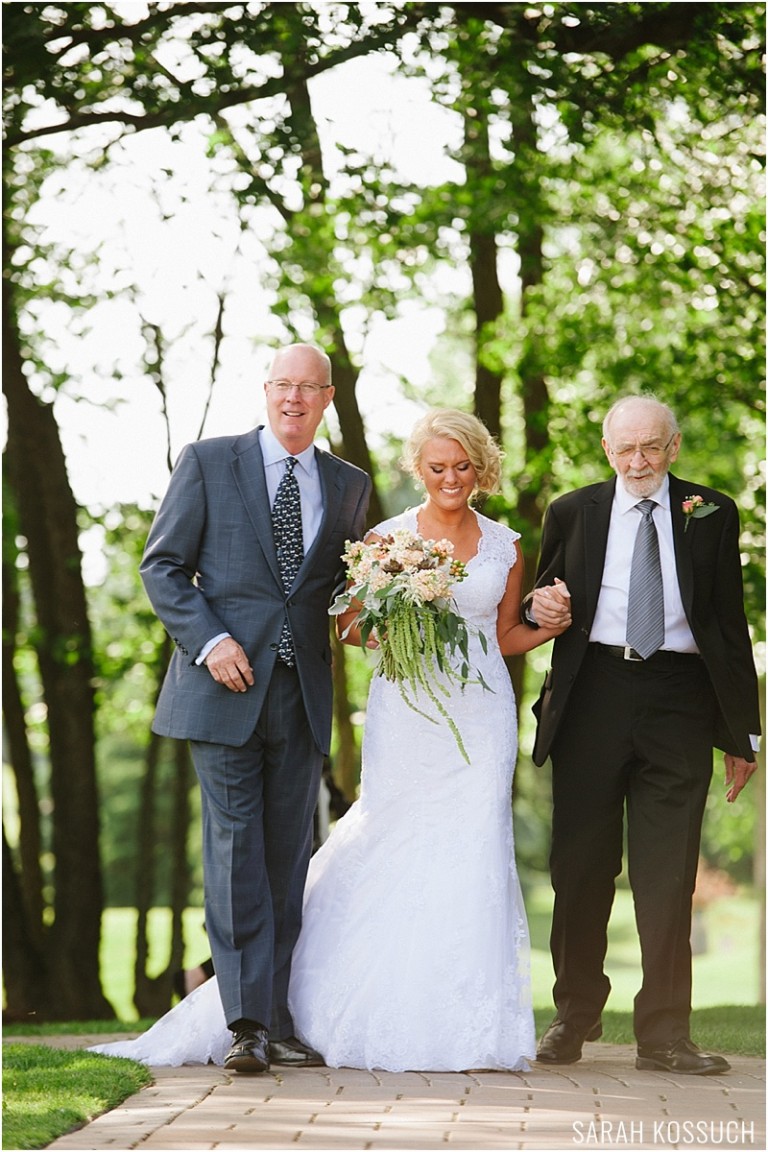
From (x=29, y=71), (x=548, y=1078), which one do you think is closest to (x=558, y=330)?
(x=29, y=71)

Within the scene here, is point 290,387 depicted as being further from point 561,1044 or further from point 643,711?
point 561,1044

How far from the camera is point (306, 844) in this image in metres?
5.53

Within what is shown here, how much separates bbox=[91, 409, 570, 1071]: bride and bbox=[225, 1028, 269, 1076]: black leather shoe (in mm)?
289

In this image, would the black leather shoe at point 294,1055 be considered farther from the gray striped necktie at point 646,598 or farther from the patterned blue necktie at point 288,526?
the gray striped necktie at point 646,598

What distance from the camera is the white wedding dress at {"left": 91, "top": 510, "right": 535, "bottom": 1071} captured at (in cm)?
527

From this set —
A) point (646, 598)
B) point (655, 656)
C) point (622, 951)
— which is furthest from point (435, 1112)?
point (622, 951)

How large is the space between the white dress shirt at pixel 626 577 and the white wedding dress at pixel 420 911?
1.52 feet

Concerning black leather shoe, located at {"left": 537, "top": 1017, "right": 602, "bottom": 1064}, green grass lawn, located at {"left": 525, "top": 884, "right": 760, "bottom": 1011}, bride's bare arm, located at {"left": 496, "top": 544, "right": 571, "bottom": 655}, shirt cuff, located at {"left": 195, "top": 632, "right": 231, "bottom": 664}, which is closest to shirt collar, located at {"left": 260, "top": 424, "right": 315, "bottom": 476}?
shirt cuff, located at {"left": 195, "top": 632, "right": 231, "bottom": 664}

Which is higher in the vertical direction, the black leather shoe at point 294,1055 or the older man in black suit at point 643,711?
the older man in black suit at point 643,711

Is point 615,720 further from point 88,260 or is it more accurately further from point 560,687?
point 88,260

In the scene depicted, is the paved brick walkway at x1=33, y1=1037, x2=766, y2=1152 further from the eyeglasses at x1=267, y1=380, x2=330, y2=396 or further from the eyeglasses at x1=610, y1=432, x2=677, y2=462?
the eyeglasses at x1=267, y1=380, x2=330, y2=396

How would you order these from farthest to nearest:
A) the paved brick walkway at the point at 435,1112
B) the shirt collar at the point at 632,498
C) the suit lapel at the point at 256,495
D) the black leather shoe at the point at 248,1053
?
the shirt collar at the point at 632,498 → the suit lapel at the point at 256,495 → the black leather shoe at the point at 248,1053 → the paved brick walkway at the point at 435,1112

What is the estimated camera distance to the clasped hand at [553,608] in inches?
218

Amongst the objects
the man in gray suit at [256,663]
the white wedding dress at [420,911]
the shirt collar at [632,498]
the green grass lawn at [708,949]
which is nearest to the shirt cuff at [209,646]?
the man in gray suit at [256,663]
